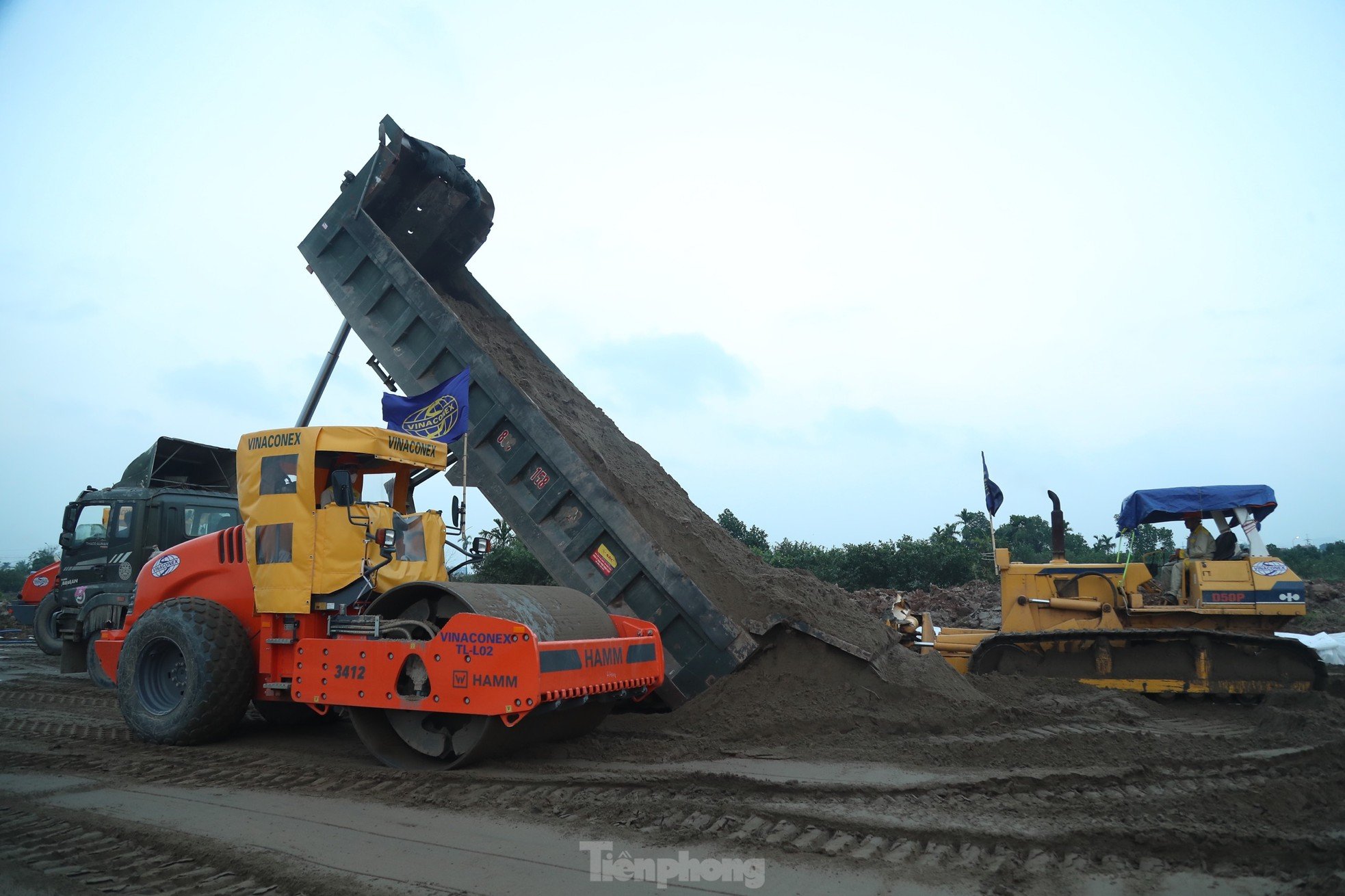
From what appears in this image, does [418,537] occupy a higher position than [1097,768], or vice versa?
[418,537]

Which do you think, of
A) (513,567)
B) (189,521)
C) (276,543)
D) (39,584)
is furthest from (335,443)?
(513,567)

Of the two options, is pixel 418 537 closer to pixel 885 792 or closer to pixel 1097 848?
pixel 885 792

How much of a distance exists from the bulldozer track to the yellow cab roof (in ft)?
8.77

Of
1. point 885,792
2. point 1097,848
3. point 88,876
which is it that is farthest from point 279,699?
point 1097,848

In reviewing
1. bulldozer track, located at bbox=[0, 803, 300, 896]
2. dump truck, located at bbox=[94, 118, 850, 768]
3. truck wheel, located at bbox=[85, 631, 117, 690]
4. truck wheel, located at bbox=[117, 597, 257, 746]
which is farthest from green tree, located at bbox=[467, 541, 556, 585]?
bulldozer track, located at bbox=[0, 803, 300, 896]

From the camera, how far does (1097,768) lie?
214 inches

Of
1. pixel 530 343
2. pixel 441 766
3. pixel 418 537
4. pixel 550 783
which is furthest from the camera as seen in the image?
pixel 530 343

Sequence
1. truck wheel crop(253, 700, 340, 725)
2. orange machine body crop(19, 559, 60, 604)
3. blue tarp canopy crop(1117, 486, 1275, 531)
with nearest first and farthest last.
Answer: truck wheel crop(253, 700, 340, 725), blue tarp canopy crop(1117, 486, 1275, 531), orange machine body crop(19, 559, 60, 604)

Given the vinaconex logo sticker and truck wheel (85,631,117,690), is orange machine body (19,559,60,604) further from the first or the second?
the vinaconex logo sticker

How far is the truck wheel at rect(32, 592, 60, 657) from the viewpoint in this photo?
41.5ft

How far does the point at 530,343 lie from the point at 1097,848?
7.75 m

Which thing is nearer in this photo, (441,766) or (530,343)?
(441,766)

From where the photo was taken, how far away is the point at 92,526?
1097cm

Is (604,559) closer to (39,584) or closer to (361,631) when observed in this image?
(361,631)
